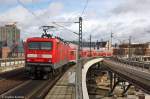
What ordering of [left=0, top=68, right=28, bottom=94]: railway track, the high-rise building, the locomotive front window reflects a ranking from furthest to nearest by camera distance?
the high-rise building → the locomotive front window → [left=0, top=68, right=28, bottom=94]: railway track

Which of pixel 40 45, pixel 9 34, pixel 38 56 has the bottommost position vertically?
pixel 38 56

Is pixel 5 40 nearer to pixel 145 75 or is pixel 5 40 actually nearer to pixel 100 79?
pixel 100 79

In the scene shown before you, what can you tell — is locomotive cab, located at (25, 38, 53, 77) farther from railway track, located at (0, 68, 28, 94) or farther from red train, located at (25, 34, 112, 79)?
railway track, located at (0, 68, 28, 94)

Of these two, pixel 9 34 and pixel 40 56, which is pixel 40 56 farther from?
pixel 9 34

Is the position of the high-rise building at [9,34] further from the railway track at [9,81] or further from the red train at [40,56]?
the red train at [40,56]

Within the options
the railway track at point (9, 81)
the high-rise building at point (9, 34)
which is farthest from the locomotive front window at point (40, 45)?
the high-rise building at point (9, 34)

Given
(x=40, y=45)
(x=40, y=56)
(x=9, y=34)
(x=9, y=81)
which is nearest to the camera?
(x=9, y=81)

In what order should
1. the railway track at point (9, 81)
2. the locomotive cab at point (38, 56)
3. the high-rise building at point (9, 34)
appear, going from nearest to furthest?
1. the railway track at point (9, 81)
2. the locomotive cab at point (38, 56)
3. the high-rise building at point (9, 34)

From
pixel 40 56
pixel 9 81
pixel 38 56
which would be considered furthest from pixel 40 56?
pixel 9 81

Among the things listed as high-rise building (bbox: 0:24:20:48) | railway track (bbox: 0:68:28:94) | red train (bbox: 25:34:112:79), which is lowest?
railway track (bbox: 0:68:28:94)

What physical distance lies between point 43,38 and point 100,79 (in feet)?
215

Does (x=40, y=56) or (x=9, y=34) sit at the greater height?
(x=9, y=34)

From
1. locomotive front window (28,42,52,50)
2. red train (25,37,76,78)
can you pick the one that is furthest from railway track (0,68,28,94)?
locomotive front window (28,42,52,50)

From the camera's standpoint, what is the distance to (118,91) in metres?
70.7
